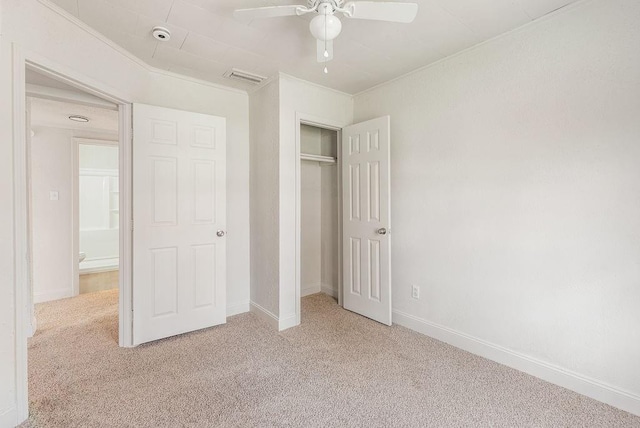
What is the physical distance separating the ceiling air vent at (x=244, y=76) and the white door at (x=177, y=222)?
16.5 inches

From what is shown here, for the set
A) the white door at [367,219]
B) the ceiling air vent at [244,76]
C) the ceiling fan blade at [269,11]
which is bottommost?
the white door at [367,219]

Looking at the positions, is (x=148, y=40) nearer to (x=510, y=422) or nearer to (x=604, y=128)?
(x=604, y=128)

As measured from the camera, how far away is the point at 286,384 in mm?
1959

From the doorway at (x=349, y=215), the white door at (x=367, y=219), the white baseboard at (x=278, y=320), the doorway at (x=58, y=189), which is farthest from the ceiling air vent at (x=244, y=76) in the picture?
the white baseboard at (x=278, y=320)

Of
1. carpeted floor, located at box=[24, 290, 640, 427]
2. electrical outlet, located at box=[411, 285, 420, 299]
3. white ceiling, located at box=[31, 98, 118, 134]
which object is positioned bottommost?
carpeted floor, located at box=[24, 290, 640, 427]

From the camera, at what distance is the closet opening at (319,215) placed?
3738mm

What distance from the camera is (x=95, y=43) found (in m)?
2.09

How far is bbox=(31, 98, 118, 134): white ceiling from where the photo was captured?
10.4 ft

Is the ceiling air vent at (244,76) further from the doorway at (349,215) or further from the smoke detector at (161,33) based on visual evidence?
the smoke detector at (161,33)

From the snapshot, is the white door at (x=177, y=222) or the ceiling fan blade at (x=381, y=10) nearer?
the ceiling fan blade at (x=381, y=10)

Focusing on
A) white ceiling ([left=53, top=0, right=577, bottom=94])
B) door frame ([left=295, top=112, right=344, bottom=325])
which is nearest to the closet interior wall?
door frame ([left=295, top=112, right=344, bottom=325])

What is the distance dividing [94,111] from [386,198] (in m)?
3.42

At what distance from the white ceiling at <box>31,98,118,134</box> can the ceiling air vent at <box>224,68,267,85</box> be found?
167cm

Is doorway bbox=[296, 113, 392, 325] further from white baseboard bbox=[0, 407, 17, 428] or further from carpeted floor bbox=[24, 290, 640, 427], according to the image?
white baseboard bbox=[0, 407, 17, 428]
